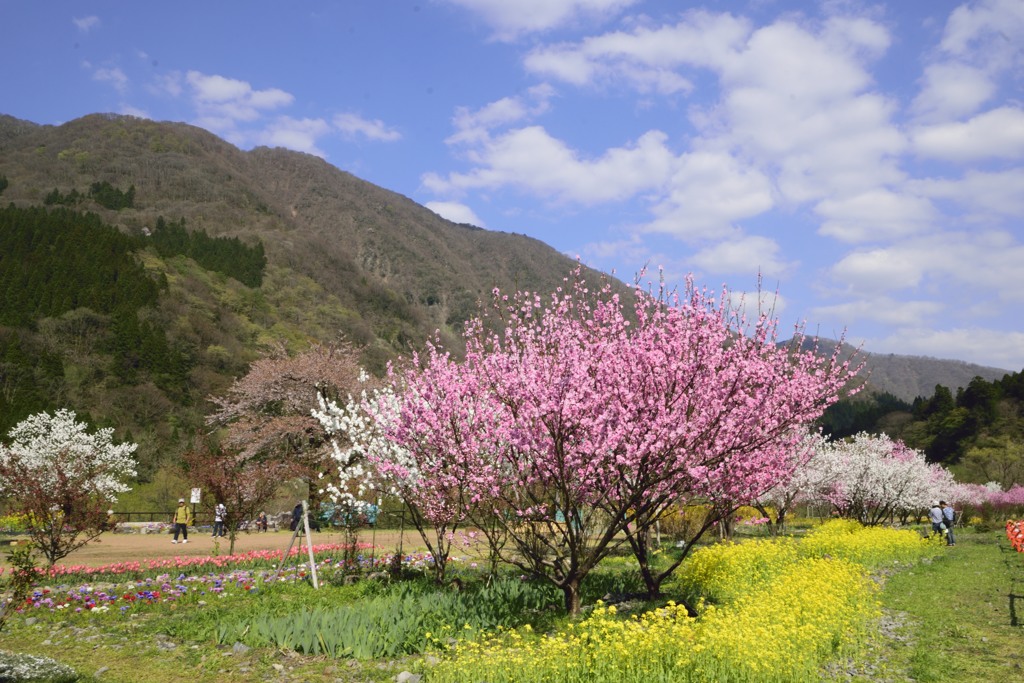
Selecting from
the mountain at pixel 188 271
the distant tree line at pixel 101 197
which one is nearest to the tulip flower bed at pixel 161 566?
Result: the mountain at pixel 188 271

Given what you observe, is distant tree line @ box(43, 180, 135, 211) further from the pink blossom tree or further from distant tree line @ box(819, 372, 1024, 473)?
the pink blossom tree

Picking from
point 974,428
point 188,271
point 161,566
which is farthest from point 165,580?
point 188,271

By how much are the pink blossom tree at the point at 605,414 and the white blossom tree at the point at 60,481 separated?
8465 millimetres

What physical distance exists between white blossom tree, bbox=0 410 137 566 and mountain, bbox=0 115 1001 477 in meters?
8.31

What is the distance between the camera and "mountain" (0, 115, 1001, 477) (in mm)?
53812

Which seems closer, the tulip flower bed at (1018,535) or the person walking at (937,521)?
the tulip flower bed at (1018,535)

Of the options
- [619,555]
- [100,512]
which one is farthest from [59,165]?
[619,555]

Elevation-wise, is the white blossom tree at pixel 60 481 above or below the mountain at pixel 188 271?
below

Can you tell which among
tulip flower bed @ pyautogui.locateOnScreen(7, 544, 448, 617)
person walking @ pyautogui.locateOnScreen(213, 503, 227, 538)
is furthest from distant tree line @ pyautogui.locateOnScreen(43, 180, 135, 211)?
tulip flower bed @ pyautogui.locateOnScreen(7, 544, 448, 617)

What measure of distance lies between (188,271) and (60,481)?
7165 cm

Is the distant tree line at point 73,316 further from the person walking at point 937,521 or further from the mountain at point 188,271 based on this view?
the person walking at point 937,521

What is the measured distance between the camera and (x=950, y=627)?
10320 millimetres

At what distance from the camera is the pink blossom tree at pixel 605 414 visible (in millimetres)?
8672

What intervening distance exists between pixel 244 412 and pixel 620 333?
28329 mm
